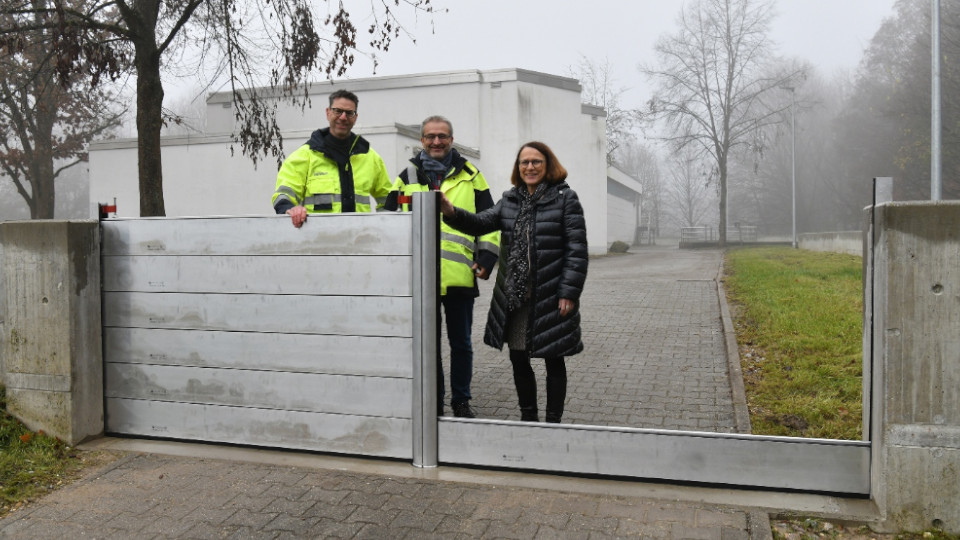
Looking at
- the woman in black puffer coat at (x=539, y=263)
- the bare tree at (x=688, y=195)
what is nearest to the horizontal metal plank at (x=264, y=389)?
the woman in black puffer coat at (x=539, y=263)

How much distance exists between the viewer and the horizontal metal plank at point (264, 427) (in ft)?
14.6

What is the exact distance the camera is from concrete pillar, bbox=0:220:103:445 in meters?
4.77

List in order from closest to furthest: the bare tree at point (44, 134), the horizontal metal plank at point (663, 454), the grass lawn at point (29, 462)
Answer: the horizontal metal plank at point (663, 454) < the grass lawn at point (29, 462) < the bare tree at point (44, 134)

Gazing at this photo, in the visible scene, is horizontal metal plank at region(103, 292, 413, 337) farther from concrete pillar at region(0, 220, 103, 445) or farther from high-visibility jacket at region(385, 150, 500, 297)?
high-visibility jacket at region(385, 150, 500, 297)

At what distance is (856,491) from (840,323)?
5029 millimetres

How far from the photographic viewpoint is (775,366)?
679 centimetres

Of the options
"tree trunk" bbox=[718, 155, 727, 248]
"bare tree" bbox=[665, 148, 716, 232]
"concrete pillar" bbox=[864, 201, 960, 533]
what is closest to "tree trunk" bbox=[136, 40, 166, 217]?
"concrete pillar" bbox=[864, 201, 960, 533]

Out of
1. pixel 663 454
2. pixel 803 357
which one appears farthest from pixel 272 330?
pixel 803 357

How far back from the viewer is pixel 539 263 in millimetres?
4438

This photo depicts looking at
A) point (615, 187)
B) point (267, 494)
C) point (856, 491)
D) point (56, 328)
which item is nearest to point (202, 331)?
point (56, 328)

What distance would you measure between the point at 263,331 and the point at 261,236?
556mm

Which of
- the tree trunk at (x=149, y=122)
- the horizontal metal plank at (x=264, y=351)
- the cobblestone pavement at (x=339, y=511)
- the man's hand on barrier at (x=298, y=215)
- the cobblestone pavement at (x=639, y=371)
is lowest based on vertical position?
the cobblestone pavement at (x=339, y=511)

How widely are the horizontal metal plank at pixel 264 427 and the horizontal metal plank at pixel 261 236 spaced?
94cm

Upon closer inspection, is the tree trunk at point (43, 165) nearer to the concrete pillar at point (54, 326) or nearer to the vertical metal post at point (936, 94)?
the concrete pillar at point (54, 326)
